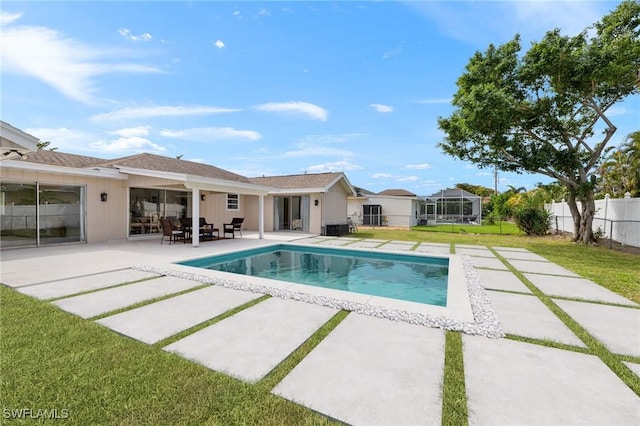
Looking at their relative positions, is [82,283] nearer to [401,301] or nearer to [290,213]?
[401,301]

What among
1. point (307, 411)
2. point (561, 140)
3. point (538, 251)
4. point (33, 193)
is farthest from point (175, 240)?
point (561, 140)

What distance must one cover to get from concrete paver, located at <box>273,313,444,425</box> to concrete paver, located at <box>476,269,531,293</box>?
9.95 ft

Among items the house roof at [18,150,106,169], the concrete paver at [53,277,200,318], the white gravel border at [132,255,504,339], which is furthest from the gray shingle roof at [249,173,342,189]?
the concrete paver at [53,277,200,318]

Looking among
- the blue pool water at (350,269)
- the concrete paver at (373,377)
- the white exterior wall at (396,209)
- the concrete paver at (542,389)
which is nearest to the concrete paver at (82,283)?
the blue pool water at (350,269)

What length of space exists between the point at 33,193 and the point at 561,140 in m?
22.4

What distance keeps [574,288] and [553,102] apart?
10483mm

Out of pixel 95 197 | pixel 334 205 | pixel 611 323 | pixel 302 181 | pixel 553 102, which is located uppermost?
pixel 553 102

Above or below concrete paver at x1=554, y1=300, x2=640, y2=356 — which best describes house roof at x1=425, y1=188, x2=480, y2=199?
above

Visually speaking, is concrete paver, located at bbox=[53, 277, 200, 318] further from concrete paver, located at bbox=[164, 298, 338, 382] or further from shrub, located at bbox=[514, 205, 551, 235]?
shrub, located at bbox=[514, 205, 551, 235]

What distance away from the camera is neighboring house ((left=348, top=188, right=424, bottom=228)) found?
26.1m

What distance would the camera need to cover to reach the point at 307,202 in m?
17.8

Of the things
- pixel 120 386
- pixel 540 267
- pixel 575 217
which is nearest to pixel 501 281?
pixel 540 267

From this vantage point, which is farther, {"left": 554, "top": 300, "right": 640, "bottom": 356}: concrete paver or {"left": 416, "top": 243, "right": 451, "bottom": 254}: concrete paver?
{"left": 416, "top": 243, "right": 451, "bottom": 254}: concrete paver

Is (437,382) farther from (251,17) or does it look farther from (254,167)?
(254,167)
